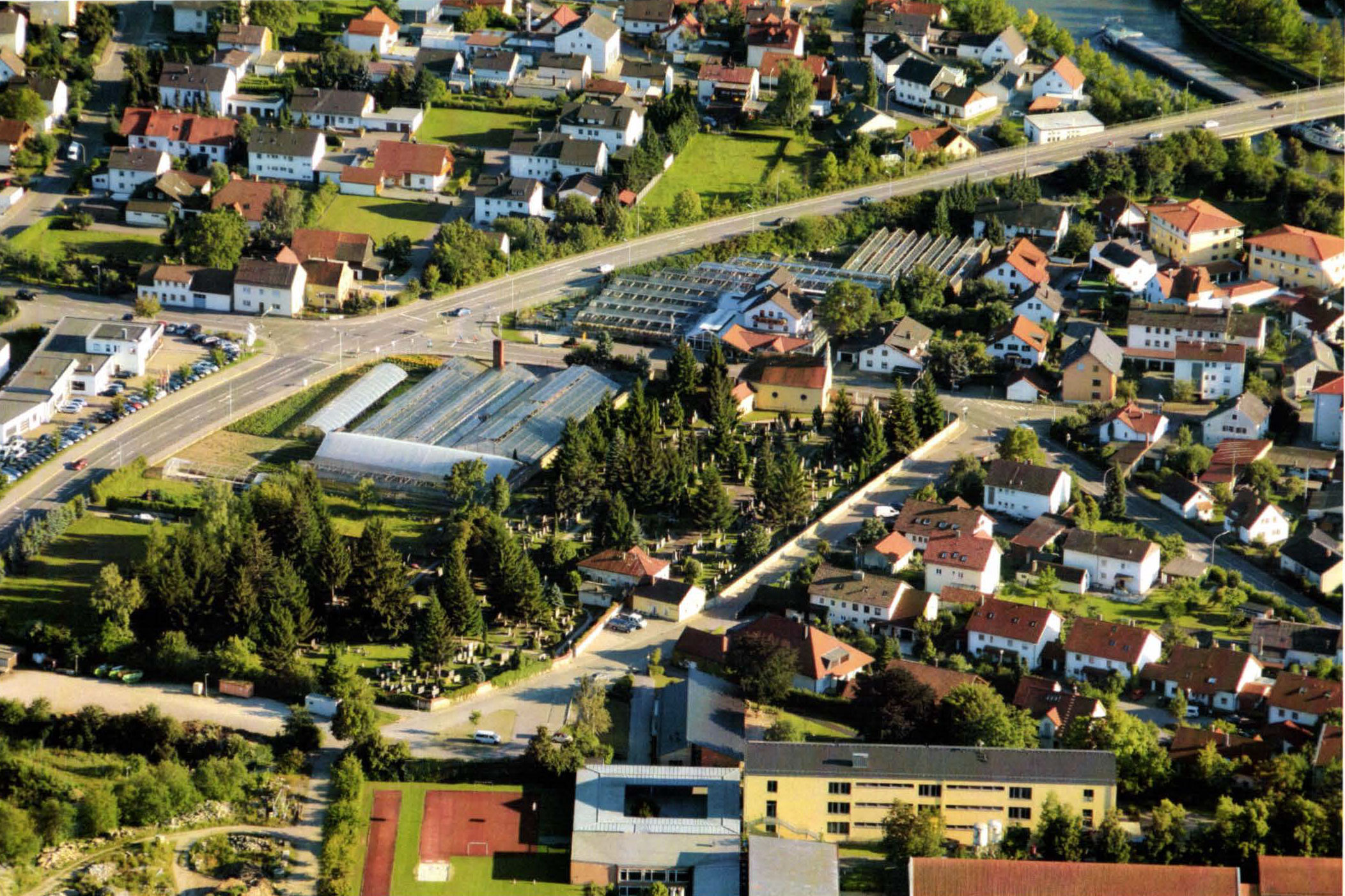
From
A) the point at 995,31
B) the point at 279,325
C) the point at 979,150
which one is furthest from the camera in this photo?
the point at 995,31

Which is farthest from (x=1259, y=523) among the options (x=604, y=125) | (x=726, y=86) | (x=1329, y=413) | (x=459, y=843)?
(x=726, y=86)

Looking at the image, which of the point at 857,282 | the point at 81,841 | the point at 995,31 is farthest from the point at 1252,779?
the point at 995,31

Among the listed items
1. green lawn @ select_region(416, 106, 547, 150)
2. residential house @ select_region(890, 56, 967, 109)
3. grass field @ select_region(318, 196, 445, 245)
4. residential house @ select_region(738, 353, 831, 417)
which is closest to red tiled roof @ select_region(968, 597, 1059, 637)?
residential house @ select_region(738, 353, 831, 417)

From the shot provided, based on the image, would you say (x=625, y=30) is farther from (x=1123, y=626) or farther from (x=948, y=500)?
(x=1123, y=626)

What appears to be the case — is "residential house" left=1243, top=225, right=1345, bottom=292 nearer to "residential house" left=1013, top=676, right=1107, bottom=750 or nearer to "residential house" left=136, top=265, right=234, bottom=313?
"residential house" left=1013, top=676, right=1107, bottom=750

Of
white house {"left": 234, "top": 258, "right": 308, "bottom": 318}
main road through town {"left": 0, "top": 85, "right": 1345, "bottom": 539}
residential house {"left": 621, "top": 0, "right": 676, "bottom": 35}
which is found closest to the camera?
main road through town {"left": 0, "top": 85, "right": 1345, "bottom": 539}

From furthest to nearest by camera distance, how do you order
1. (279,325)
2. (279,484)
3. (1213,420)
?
(279,325), (1213,420), (279,484)

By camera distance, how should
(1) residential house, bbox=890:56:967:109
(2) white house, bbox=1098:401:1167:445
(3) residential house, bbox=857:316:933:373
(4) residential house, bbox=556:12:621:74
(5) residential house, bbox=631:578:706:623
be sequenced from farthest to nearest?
(4) residential house, bbox=556:12:621:74
(1) residential house, bbox=890:56:967:109
(3) residential house, bbox=857:316:933:373
(2) white house, bbox=1098:401:1167:445
(5) residential house, bbox=631:578:706:623
